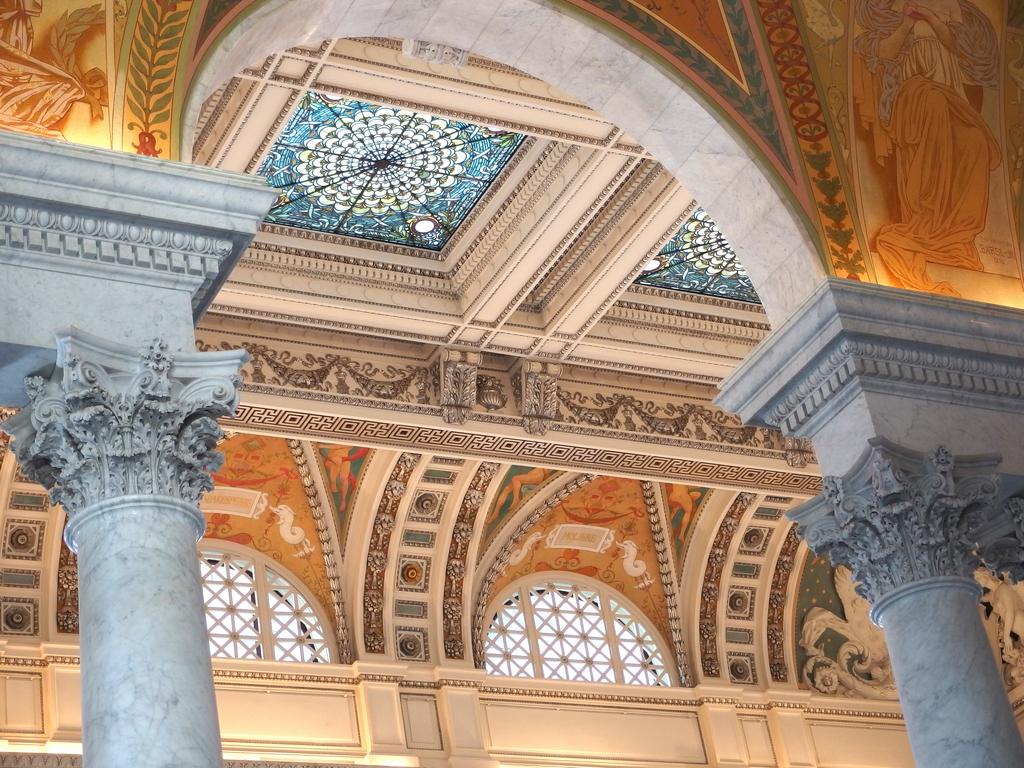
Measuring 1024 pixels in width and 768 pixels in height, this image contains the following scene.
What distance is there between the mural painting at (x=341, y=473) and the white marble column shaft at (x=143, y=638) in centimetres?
701

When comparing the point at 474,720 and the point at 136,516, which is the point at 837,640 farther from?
the point at 136,516

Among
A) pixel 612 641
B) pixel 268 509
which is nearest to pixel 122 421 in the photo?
pixel 268 509

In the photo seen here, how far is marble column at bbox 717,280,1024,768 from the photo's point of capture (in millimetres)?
6602

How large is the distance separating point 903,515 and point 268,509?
6754 millimetres

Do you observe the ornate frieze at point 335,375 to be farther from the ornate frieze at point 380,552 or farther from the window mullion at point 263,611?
the window mullion at point 263,611

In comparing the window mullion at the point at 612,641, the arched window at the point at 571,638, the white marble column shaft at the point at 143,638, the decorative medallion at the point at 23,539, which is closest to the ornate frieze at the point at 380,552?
the arched window at the point at 571,638

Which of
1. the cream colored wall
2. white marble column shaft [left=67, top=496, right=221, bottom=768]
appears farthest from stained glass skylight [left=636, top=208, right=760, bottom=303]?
white marble column shaft [left=67, top=496, right=221, bottom=768]

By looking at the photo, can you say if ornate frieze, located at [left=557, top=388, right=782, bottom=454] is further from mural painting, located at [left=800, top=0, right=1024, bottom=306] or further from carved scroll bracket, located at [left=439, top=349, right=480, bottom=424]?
mural painting, located at [left=800, top=0, right=1024, bottom=306]

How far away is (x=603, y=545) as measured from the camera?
1399 centimetres

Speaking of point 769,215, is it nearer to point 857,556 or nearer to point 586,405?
point 857,556

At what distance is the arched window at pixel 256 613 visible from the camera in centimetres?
1236

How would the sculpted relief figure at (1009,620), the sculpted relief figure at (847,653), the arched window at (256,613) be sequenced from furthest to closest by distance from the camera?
the sculpted relief figure at (847,653) → the sculpted relief figure at (1009,620) → the arched window at (256,613)

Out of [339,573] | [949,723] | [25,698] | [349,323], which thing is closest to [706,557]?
[339,573]

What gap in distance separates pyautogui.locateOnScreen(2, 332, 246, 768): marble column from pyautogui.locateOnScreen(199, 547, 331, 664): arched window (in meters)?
6.71
